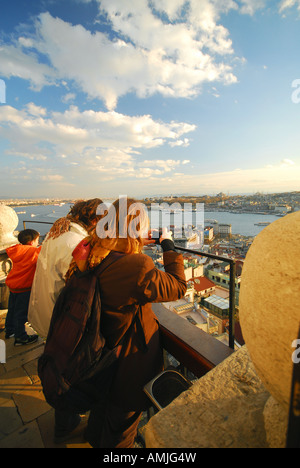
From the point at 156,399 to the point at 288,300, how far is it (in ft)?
4.05

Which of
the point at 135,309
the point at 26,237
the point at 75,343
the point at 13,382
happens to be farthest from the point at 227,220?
the point at 75,343

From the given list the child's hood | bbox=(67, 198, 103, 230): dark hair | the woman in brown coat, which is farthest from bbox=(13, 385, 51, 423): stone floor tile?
bbox=(67, 198, 103, 230): dark hair

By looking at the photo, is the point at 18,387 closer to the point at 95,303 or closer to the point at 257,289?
the point at 95,303

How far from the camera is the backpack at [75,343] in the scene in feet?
4.06

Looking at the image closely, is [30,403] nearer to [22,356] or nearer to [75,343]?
[22,356]

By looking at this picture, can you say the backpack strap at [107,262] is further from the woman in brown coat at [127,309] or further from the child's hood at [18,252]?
the child's hood at [18,252]

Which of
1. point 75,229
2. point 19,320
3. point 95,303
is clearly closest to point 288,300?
point 95,303

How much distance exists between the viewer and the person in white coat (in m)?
1.75

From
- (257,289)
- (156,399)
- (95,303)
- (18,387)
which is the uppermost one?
(257,289)

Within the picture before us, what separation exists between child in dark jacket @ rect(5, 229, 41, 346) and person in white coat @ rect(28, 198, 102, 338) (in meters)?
1.14

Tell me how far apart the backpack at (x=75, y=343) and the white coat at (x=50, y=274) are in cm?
48
